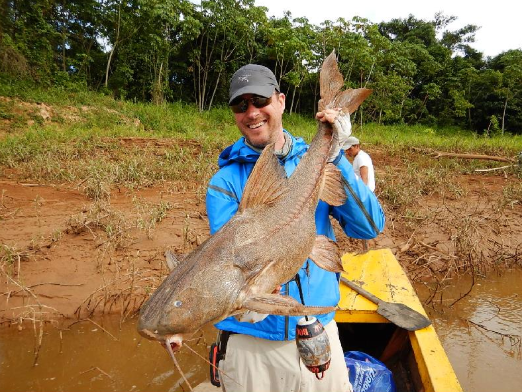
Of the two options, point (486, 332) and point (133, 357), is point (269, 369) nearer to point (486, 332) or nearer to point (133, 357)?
point (133, 357)

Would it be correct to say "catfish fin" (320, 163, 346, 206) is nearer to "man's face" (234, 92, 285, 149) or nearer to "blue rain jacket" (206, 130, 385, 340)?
"blue rain jacket" (206, 130, 385, 340)

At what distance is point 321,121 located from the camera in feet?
7.25

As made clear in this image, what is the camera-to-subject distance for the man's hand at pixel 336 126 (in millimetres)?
2138

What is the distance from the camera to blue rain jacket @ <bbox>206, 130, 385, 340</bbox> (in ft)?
6.62

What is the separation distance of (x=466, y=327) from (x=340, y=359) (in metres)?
3.16

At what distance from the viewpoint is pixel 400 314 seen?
9.97ft

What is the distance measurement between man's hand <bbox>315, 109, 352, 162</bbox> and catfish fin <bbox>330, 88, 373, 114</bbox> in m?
0.15

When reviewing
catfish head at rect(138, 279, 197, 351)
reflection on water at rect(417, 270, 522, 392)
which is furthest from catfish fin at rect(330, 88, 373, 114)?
reflection on water at rect(417, 270, 522, 392)

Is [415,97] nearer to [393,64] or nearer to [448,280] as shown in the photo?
[393,64]

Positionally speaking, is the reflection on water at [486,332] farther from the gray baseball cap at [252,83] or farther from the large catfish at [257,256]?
the gray baseball cap at [252,83]

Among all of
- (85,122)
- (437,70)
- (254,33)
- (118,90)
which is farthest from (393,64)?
(85,122)

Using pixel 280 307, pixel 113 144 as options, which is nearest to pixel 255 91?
pixel 280 307

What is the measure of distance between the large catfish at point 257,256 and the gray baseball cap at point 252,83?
1.08ft

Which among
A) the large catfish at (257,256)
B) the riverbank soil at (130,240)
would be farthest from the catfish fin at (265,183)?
the riverbank soil at (130,240)
